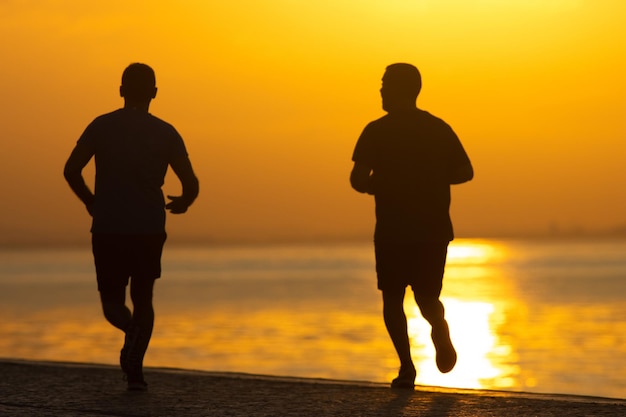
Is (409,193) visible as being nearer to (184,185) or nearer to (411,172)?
(411,172)

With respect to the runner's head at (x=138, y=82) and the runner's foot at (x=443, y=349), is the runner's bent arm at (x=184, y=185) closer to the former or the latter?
the runner's head at (x=138, y=82)

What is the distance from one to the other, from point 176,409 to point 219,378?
59.9 inches

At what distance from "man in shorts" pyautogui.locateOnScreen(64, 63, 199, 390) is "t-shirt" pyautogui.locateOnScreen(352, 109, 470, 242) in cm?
114

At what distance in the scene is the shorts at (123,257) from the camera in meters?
8.21

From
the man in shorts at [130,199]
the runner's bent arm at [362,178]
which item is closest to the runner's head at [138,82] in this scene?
the man in shorts at [130,199]

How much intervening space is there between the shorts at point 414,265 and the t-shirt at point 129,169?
1383 millimetres

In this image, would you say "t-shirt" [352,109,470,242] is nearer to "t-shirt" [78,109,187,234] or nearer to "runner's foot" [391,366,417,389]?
"runner's foot" [391,366,417,389]

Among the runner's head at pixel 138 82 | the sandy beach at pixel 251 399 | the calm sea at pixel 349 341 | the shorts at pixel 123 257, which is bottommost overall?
the sandy beach at pixel 251 399

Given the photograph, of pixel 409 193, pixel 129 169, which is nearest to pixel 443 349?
pixel 409 193

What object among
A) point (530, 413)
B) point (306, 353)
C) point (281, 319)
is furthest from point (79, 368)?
point (281, 319)

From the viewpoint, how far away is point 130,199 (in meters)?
8.20

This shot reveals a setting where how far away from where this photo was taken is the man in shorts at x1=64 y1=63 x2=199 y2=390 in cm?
821

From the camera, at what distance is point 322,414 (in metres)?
7.21

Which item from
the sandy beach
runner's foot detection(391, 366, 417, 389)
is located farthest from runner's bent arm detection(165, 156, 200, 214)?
runner's foot detection(391, 366, 417, 389)
